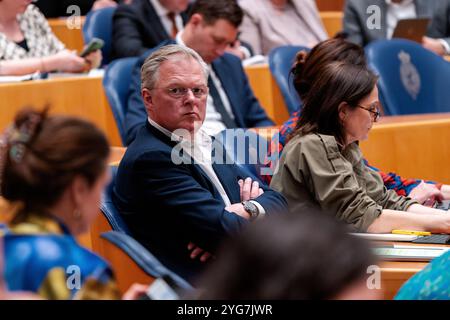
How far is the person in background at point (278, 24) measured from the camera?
507 cm

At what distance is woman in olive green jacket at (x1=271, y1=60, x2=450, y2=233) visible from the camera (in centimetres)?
255

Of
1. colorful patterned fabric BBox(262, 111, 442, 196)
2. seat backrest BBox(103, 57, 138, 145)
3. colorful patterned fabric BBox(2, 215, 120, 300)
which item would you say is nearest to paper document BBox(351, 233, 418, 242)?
colorful patterned fabric BBox(262, 111, 442, 196)

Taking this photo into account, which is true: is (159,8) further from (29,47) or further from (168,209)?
(168,209)

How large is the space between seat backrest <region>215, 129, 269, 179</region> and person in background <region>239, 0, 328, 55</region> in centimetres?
219

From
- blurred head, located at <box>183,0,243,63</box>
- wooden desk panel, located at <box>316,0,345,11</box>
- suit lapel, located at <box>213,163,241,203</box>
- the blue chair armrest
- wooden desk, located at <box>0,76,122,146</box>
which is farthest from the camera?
wooden desk panel, located at <box>316,0,345,11</box>

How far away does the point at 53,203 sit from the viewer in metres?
1.51

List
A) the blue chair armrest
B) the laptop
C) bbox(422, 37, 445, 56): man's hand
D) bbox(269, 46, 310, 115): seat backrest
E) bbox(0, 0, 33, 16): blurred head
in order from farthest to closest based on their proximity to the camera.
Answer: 1. bbox(422, 37, 445, 56): man's hand
2. the laptop
3. bbox(269, 46, 310, 115): seat backrest
4. bbox(0, 0, 33, 16): blurred head
5. the blue chair armrest

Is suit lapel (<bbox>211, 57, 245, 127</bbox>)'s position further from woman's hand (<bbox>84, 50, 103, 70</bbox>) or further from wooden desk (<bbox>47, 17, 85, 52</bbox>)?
wooden desk (<bbox>47, 17, 85, 52</bbox>)

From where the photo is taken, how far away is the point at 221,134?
290 centimetres

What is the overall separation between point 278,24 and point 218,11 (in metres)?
1.31

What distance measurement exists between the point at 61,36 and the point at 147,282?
3557mm

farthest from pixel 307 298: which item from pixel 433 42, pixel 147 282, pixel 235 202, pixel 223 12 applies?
pixel 433 42

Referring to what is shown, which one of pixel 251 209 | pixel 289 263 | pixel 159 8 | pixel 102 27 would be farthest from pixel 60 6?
pixel 289 263

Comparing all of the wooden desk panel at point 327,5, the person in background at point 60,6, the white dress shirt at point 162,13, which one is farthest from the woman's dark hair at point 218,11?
the wooden desk panel at point 327,5
